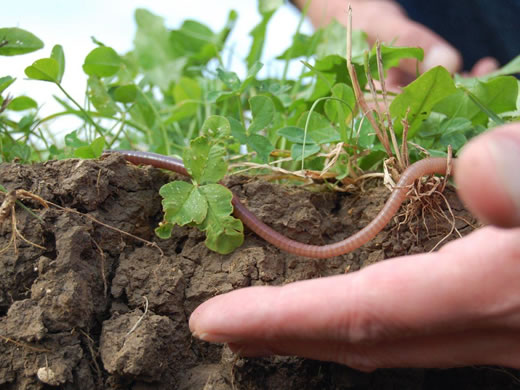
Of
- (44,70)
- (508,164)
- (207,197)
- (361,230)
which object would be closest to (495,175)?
(508,164)

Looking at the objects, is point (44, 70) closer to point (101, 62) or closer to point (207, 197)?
point (101, 62)

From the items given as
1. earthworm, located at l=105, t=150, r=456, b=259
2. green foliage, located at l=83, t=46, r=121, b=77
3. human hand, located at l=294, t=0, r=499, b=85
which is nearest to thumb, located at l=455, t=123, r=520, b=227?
earthworm, located at l=105, t=150, r=456, b=259

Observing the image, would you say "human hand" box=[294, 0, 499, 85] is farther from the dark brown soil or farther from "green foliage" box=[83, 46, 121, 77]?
the dark brown soil

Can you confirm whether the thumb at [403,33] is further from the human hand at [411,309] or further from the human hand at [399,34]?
the human hand at [411,309]

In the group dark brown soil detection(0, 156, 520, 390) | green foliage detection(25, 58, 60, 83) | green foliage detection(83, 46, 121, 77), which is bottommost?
dark brown soil detection(0, 156, 520, 390)

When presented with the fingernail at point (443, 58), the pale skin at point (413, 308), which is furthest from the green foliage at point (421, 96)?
the fingernail at point (443, 58)

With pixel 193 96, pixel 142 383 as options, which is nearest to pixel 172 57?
pixel 193 96

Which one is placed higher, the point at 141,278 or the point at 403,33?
the point at 403,33
